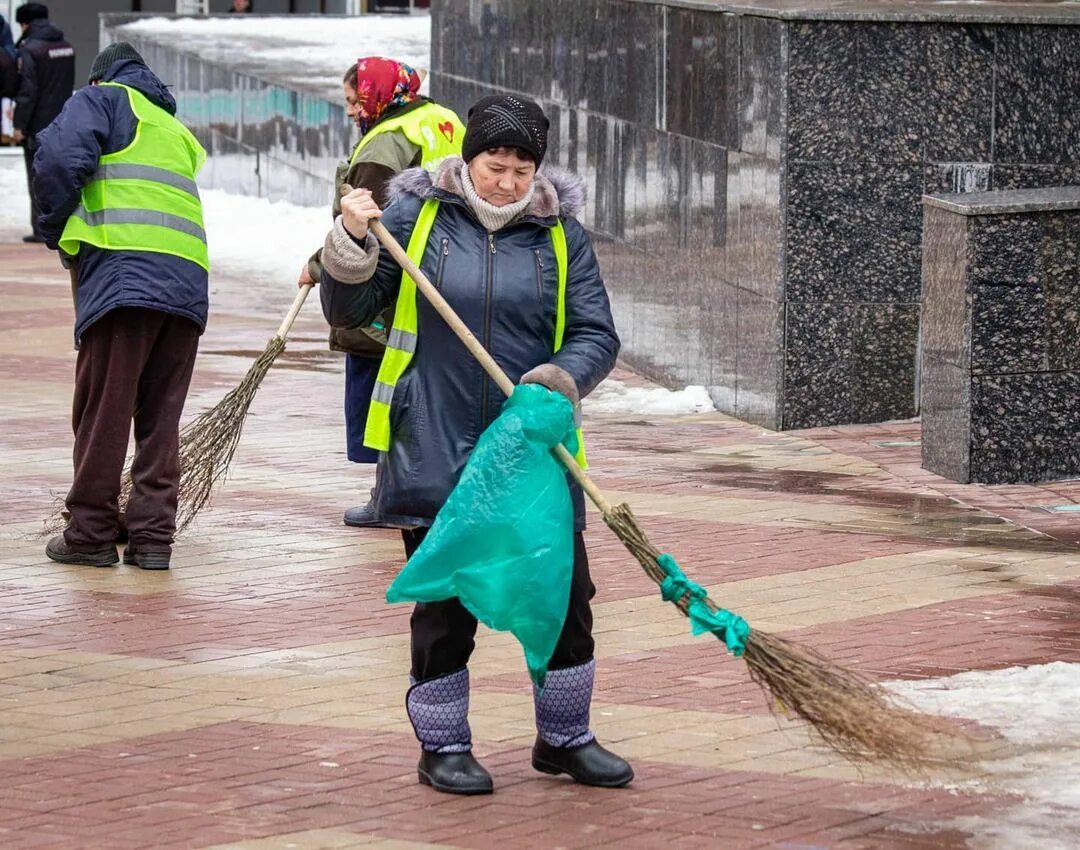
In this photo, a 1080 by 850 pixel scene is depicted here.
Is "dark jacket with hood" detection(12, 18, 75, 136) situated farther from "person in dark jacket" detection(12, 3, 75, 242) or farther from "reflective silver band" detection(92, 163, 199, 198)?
"reflective silver band" detection(92, 163, 199, 198)

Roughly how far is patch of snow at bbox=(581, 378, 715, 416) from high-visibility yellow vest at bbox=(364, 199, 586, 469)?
6.37 meters

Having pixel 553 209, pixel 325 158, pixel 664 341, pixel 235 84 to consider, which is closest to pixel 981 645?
Answer: pixel 553 209

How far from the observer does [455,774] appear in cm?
523

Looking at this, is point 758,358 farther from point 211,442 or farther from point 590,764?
point 590,764

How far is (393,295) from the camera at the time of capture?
5391 mm

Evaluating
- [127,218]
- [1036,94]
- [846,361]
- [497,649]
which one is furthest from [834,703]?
[1036,94]

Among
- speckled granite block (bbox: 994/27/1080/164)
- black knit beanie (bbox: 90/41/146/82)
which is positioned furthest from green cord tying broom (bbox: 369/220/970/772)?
speckled granite block (bbox: 994/27/1080/164)

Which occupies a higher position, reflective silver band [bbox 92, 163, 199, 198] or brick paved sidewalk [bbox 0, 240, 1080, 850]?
reflective silver band [bbox 92, 163, 199, 198]

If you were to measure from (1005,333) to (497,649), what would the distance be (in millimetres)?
3655

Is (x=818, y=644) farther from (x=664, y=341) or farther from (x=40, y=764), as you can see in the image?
(x=664, y=341)

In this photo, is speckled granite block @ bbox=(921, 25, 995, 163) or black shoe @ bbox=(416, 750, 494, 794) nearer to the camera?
black shoe @ bbox=(416, 750, 494, 794)

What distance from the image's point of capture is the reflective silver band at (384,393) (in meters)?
5.34

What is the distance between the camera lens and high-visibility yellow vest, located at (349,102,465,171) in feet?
27.8

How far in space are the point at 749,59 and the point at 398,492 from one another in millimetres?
6178
